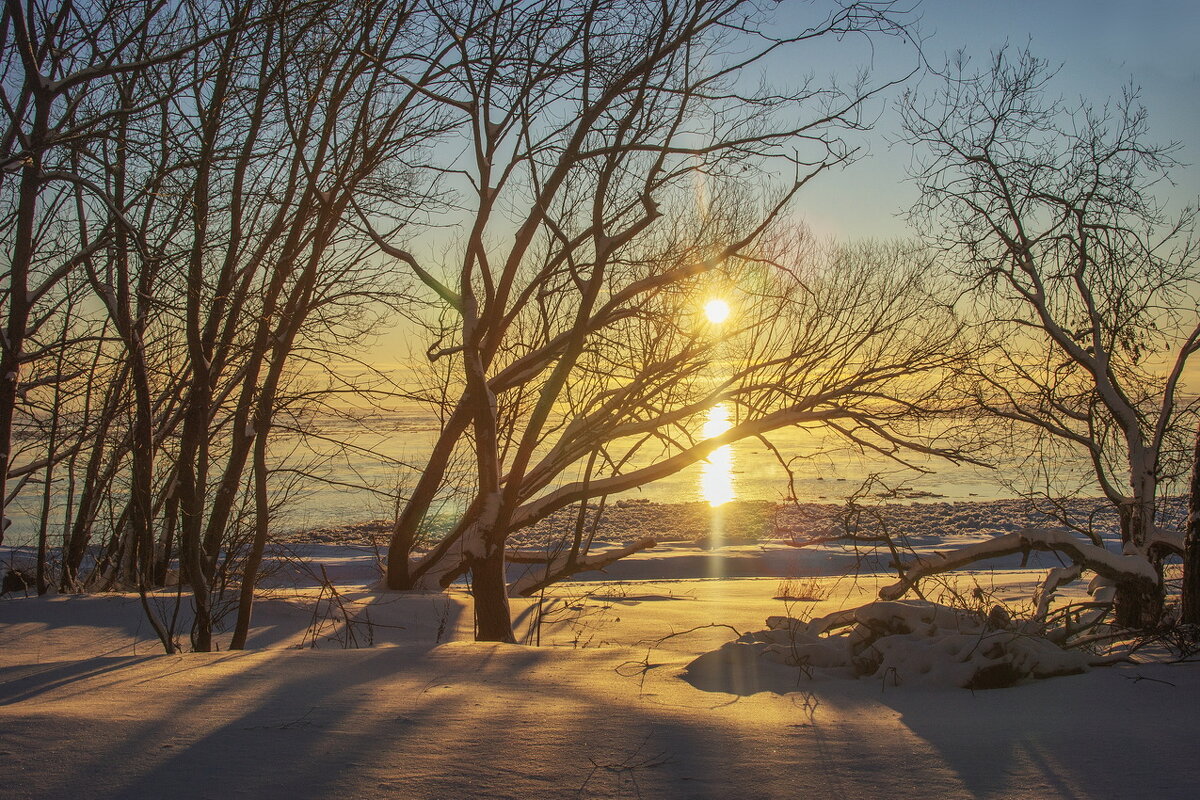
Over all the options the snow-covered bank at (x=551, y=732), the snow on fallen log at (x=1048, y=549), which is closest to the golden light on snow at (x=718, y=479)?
the snow on fallen log at (x=1048, y=549)

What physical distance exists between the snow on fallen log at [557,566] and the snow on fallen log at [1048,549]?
3.72 m

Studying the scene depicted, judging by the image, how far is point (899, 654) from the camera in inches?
147

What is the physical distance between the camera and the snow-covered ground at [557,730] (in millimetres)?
2342

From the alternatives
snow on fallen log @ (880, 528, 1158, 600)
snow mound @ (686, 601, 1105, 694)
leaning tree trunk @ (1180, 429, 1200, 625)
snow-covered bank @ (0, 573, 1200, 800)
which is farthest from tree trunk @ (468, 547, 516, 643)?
leaning tree trunk @ (1180, 429, 1200, 625)

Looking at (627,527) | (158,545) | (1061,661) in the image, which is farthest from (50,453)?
(627,527)

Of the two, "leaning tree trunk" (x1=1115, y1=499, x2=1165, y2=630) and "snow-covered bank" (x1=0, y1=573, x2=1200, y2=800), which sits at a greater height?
"leaning tree trunk" (x1=1115, y1=499, x2=1165, y2=630)

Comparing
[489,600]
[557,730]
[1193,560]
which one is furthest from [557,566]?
[557,730]

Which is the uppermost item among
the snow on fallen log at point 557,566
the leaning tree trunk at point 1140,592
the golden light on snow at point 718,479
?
the golden light on snow at point 718,479

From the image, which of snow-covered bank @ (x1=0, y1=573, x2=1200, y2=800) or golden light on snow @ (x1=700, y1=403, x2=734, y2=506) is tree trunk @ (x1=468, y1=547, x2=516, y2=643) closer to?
snow-covered bank @ (x1=0, y1=573, x2=1200, y2=800)

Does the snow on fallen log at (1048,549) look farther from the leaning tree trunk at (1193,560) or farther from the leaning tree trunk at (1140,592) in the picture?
the leaning tree trunk at (1193,560)

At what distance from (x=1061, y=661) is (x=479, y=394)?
3.61m

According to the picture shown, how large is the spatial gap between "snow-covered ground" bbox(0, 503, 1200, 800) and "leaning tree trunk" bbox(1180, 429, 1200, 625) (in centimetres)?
74

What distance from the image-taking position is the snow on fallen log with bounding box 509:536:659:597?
8312 millimetres

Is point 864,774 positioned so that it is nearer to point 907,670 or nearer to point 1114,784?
point 1114,784
